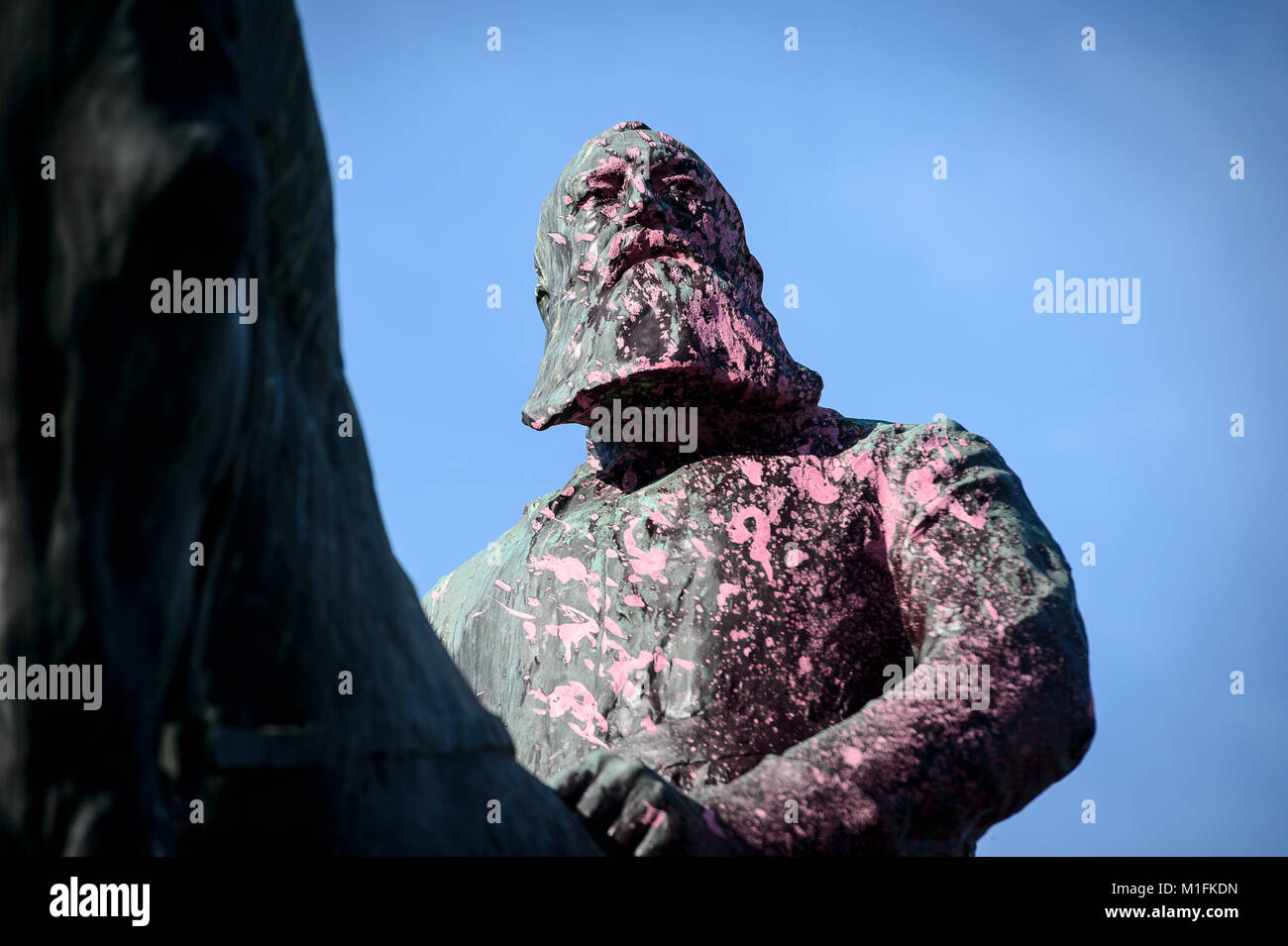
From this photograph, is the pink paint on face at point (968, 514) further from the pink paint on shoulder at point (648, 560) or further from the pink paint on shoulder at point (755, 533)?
the pink paint on shoulder at point (648, 560)

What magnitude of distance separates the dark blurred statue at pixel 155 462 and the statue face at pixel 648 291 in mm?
1047

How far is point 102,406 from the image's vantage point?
2.89ft

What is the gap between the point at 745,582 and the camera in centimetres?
205

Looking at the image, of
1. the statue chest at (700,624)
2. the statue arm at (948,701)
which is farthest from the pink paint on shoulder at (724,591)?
the statue arm at (948,701)

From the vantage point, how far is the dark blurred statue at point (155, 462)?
0.87 meters

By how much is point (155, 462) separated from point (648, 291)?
1.36m

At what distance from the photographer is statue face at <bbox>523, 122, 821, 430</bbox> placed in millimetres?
2156

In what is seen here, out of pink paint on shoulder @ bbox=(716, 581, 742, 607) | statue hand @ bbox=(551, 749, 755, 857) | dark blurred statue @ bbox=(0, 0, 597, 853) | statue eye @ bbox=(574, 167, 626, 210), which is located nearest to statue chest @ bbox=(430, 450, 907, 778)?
pink paint on shoulder @ bbox=(716, 581, 742, 607)

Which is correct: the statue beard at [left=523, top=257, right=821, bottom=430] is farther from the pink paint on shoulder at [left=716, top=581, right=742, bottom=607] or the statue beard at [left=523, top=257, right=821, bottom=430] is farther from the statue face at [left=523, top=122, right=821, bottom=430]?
the pink paint on shoulder at [left=716, top=581, right=742, bottom=607]

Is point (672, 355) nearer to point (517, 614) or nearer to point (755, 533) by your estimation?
point (755, 533)

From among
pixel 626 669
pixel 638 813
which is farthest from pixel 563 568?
pixel 638 813

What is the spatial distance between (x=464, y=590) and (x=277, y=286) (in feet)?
4.49

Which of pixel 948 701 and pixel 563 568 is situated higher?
pixel 563 568
